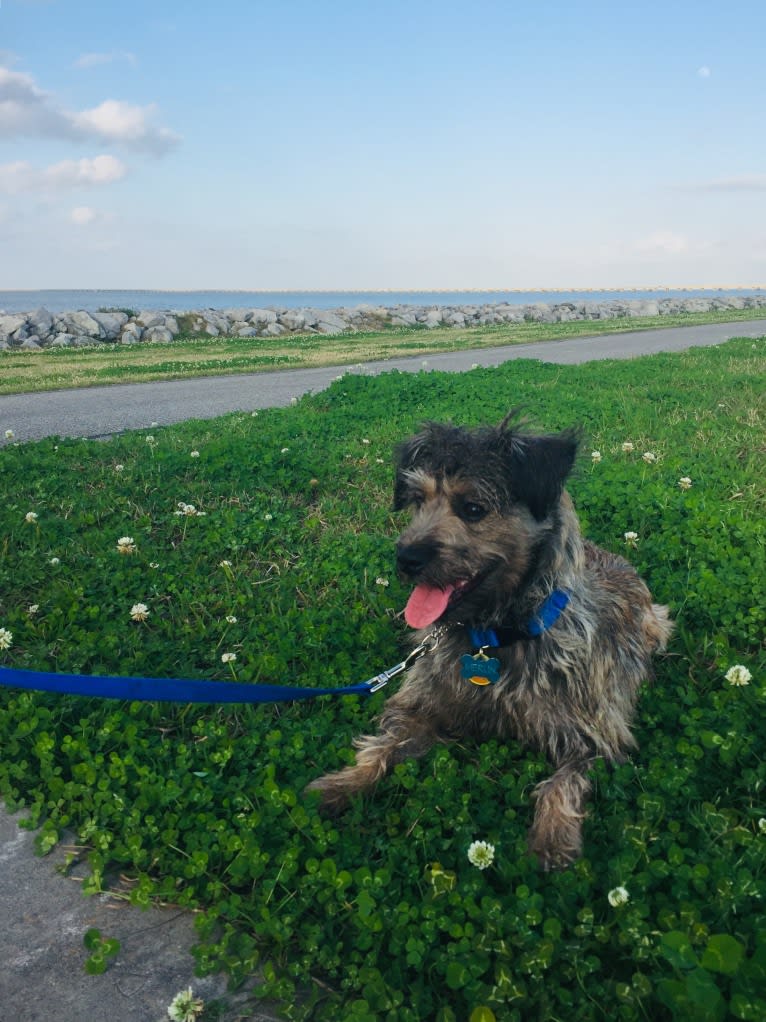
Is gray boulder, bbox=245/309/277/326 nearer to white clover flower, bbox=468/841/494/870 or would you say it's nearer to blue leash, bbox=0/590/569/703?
blue leash, bbox=0/590/569/703

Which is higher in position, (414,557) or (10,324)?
(10,324)

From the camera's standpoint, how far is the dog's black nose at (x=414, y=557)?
147 inches

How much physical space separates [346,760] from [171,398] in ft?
40.2

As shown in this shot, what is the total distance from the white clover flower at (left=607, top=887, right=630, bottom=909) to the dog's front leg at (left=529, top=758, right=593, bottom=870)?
39 centimetres

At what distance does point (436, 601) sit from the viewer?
12.4ft

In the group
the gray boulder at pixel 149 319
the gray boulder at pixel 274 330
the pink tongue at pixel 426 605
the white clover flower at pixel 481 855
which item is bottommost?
the white clover flower at pixel 481 855

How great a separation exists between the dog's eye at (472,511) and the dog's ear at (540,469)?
194 millimetres

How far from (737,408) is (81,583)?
998cm

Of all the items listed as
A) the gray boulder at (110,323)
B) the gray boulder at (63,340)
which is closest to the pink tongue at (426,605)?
the gray boulder at (63,340)

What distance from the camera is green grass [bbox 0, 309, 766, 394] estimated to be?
1794cm

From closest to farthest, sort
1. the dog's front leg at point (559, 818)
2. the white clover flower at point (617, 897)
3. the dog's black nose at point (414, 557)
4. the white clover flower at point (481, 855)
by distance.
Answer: the white clover flower at point (617, 897) < the white clover flower at point (481, 855) < the dog's front leg at point (559, 818) < the dog's black nose at point (414, 557)

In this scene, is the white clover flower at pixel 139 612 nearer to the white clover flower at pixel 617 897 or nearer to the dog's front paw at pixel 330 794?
the dog's front paw at pixel 330 794

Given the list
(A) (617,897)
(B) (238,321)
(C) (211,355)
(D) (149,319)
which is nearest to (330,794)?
(A) (617,897)

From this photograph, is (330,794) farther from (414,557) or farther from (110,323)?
(110,323)
